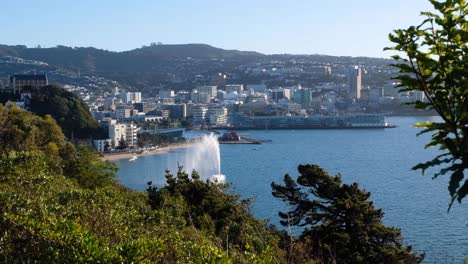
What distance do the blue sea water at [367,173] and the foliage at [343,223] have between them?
532mm

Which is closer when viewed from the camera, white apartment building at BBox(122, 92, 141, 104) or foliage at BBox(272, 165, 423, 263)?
foliage at BBox(272, 165, 423, 263)

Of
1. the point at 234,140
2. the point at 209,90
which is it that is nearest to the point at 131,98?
the point at 209,90

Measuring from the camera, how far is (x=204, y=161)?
687 inches

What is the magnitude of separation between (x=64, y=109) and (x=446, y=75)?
18157 mm

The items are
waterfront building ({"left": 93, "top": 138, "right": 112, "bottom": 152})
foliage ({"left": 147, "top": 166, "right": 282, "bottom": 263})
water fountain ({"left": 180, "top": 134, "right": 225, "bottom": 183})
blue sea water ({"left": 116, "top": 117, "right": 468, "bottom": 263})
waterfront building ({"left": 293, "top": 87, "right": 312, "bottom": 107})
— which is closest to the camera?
foliage ({"left": 147, "top": 166, "right": 282, "bottom": 263})

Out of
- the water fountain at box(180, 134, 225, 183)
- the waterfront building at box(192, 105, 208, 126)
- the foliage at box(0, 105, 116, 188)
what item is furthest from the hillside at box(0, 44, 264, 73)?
the foliage at box(0, 105, 116, 188)

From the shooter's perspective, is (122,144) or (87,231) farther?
(122,144)

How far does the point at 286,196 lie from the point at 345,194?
636 mm

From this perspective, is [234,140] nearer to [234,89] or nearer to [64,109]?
[64,109]

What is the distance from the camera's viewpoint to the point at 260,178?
13375 millimetres

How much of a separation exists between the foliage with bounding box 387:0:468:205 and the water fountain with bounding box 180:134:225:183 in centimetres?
1297

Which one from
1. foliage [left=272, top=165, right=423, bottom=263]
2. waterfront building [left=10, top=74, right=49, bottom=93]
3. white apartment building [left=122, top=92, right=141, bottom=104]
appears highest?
waterfront building [left=10, top=74, right=49, bottom=93]

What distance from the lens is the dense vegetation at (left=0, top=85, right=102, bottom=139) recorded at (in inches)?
716

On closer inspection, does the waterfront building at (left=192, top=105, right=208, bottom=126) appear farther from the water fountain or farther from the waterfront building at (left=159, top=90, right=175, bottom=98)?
the waterfront building at (left=159, top=90, right=175, bottom=98)
